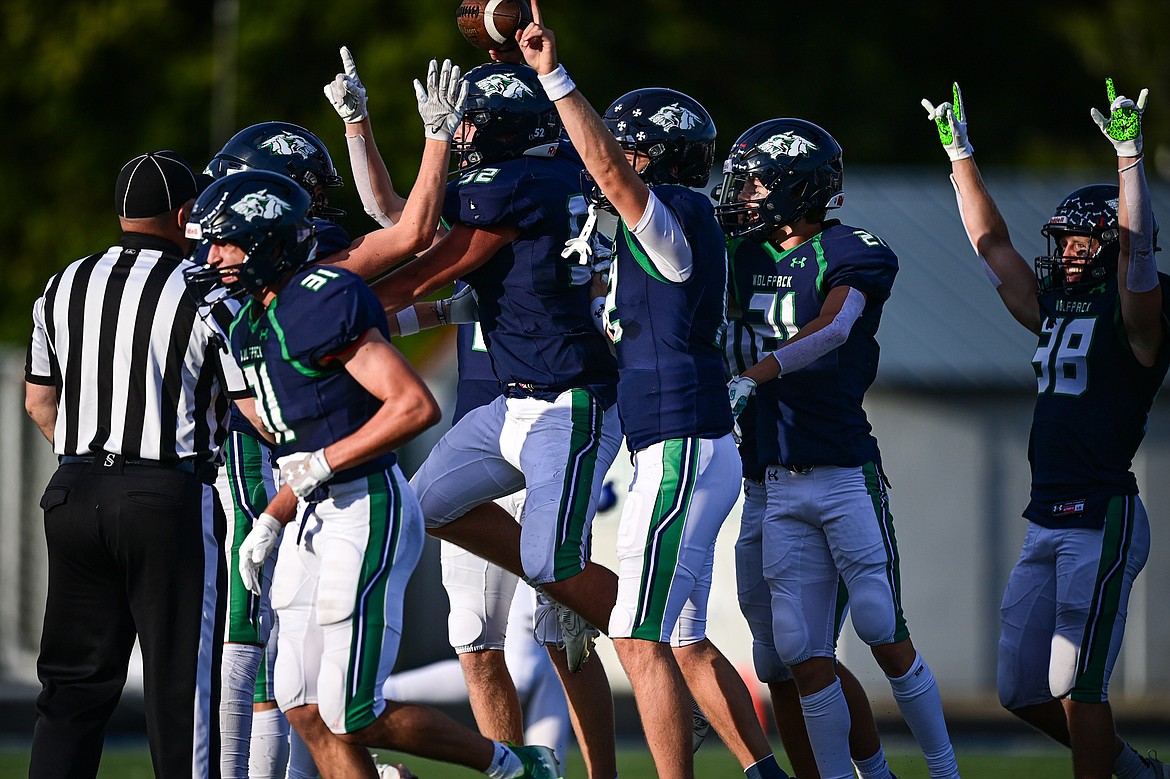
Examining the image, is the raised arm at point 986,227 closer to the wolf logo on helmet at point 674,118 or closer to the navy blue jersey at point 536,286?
the wolf logo on helmet at point 674,118

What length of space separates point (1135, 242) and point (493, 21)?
2.58 metres

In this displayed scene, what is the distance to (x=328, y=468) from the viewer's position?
4902 millimetres

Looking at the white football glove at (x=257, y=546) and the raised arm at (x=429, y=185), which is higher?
the raised arm at (x=429, y=185)

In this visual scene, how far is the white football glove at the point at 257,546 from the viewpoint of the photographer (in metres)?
5.08

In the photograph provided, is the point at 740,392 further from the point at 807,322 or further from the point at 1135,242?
the point at 1135,242

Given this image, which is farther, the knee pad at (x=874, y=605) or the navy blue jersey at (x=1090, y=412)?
the navy blue jersey at (x=1090, y=412)

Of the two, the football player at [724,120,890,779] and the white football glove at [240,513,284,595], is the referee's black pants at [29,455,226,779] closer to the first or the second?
the white football glove at [240,513,284,595]

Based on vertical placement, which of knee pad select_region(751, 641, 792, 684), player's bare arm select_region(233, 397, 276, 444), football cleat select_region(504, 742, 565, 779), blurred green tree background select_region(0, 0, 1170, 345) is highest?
blurred green tree background select_region(0, 0, 1170, 345)

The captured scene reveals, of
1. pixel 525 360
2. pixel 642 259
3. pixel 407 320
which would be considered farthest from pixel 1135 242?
pixel 407 320

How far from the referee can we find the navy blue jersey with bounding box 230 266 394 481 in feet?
1.61

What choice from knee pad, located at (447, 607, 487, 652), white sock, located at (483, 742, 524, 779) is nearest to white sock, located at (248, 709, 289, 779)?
knee pad, located at (447, 607, 487, 652)

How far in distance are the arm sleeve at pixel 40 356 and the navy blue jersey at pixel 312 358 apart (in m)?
0.99

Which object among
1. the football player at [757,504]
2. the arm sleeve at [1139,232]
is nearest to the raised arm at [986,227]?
the arm sleeve at [1139,232]

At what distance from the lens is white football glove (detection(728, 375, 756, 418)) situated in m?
5.79
